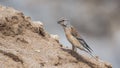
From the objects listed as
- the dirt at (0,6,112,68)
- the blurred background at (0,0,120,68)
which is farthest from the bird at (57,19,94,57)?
the blurred background at (0,0,120,68)

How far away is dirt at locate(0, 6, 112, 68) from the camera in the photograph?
6.31 metres

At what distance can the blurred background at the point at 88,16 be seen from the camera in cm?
1727

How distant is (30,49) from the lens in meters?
6.77

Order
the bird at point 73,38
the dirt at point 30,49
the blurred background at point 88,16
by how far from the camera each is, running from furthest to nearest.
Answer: the blurred background at point 88,16 < the bird at point 73,38 < the dirt at point 30,49

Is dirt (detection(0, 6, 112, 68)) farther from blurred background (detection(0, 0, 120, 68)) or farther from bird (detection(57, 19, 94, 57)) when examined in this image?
blurred background (detection(0, 0, 120, 68))

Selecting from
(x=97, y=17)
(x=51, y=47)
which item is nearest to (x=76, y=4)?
(x=97, y=17)

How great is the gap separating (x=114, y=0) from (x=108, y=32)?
2133mm

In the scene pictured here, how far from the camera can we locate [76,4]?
19656 millimetres

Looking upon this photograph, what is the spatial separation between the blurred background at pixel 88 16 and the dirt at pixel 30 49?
30.0 ft

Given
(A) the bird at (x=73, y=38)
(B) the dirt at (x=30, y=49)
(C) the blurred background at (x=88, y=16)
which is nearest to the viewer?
(B) the dirt at (x=30, y=49)

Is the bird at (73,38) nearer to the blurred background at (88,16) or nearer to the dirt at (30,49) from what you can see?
the dirt at (30,49)

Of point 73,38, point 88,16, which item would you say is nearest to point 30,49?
point 73,38

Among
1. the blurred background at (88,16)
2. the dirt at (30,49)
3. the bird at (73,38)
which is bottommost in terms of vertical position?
the dirt at (30,49)

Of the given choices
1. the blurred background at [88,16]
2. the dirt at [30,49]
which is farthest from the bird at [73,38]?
the blurred background at [88,16]
